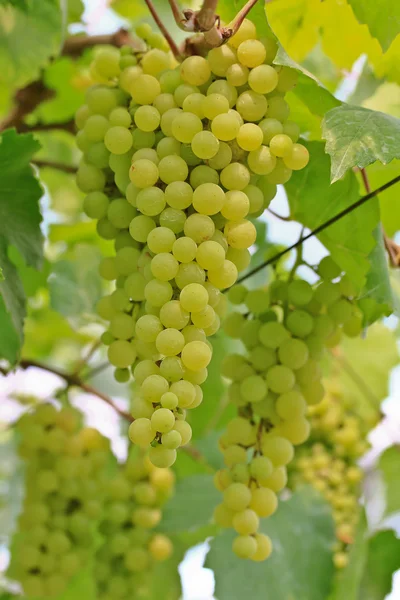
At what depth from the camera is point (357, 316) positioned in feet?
2.45

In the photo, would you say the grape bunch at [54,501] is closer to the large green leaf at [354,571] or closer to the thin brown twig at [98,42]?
the large green leaf at [354,571]

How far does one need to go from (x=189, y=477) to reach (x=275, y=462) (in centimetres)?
52

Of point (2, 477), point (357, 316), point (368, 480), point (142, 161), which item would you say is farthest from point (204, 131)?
point (2, 477)

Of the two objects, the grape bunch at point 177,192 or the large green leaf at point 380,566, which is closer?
the grape bunch at point 177,192

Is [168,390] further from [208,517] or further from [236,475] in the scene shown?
[208,517]

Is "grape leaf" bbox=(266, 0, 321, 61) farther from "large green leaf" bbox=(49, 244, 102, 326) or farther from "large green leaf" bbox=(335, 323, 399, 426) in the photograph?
"large green leaf" bbox=(335, 323, 399, 426)

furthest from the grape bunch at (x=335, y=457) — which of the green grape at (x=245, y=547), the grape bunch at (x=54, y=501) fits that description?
the green grape at (x=245, y=547)

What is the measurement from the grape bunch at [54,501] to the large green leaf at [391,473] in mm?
593

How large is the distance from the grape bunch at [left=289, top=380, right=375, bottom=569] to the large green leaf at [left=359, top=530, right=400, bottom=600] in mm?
168

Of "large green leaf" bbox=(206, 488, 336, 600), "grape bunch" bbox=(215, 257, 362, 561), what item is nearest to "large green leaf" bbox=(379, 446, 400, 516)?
"large green leaf" bbox=(206, 488, 336, 600)

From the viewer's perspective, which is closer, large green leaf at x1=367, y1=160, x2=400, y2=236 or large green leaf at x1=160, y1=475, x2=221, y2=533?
large green leaf at x1=367, y1=160, x2=400, y2=236

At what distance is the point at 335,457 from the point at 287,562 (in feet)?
1.22

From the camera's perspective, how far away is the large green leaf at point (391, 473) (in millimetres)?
1331

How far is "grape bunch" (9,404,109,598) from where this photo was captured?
1008mm
